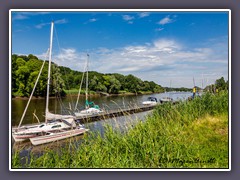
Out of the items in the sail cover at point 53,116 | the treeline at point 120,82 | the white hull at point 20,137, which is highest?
the treeline at point 120,82

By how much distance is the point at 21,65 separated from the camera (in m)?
3.29

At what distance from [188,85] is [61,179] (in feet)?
7.46

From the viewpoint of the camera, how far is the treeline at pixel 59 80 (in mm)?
3361

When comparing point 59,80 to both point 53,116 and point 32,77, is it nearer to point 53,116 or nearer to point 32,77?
point 32,77

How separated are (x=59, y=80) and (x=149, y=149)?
2.39 m

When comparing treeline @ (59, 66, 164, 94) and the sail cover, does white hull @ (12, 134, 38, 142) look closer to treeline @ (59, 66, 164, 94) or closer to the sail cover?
the sail cover

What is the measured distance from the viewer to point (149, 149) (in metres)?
3.15

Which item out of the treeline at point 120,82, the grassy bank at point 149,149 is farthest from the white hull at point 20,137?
the treeline at point 120,82

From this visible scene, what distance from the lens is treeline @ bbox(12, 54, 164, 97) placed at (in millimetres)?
3361

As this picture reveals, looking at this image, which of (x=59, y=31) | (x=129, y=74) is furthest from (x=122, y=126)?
(x=59, y=31)

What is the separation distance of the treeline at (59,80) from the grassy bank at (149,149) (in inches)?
27.9

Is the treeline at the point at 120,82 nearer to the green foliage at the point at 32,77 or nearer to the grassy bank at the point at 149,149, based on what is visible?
the green foliage at the point at 32,77

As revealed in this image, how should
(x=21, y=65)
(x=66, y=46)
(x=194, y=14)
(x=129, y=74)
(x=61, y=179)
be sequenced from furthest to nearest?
(x=129, y=74) < (x=66, y=46) < (x=21, y=65) < (x=194, y=14) < (x=61, y=179)

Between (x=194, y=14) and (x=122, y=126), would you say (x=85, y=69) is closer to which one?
(x=122, y=126)
